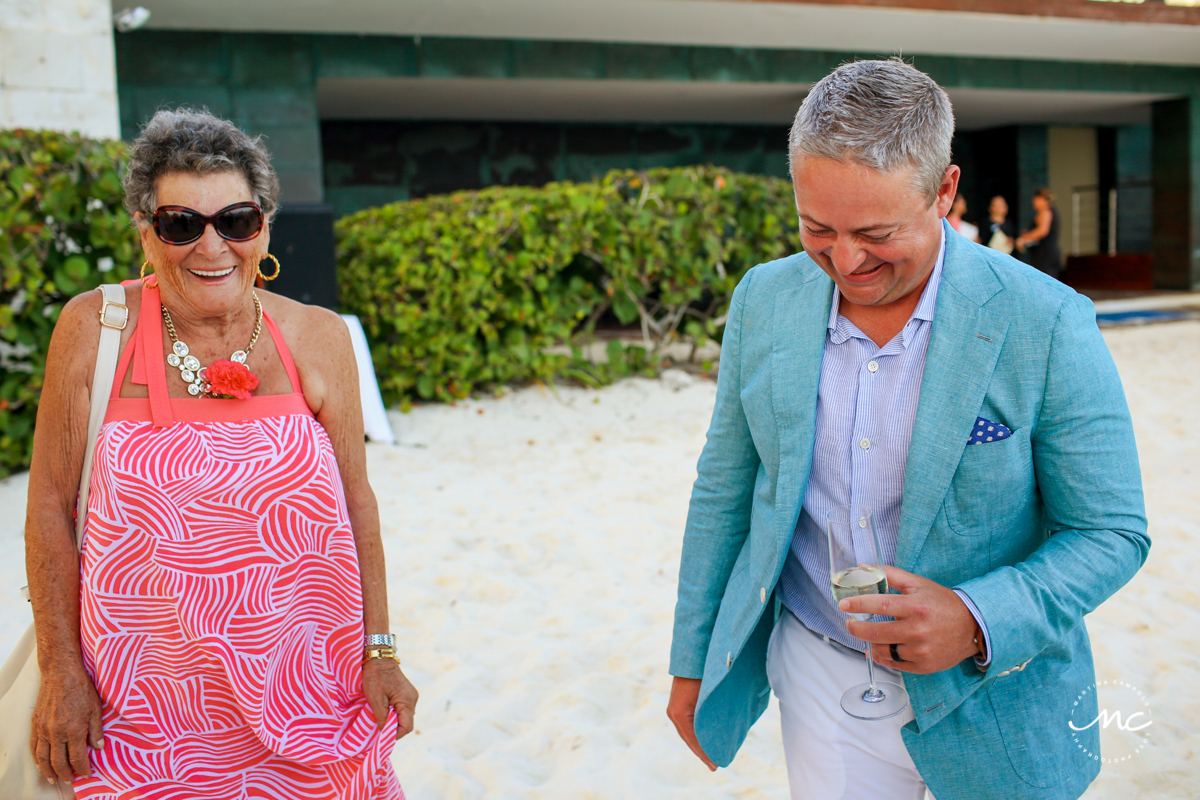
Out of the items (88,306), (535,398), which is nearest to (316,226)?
(535,398)

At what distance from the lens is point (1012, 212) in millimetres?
18297

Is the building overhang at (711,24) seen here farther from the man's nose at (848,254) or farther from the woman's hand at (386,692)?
the man's nose at (848,254)

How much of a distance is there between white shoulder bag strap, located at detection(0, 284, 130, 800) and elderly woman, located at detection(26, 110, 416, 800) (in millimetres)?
20

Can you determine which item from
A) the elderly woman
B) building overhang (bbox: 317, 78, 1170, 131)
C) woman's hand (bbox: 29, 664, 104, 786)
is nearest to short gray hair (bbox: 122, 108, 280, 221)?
the elderly woman

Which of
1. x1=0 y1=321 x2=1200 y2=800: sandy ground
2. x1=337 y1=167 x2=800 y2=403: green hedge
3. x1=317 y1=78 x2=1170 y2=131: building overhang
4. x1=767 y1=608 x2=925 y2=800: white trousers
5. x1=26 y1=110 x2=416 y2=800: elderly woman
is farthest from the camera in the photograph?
x1=317 y1=78 x2=1170 y2=131: building overhang

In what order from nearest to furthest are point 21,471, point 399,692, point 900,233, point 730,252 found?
point 900,233, point 399,692, point 21,471, point 730,252

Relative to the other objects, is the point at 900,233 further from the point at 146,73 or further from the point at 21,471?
the point at 146,73

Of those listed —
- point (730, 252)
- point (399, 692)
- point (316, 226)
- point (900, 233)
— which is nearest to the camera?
point (900, 233)

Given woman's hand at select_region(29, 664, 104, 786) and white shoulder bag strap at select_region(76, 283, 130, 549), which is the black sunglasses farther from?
woman's hand at select_region(29, 664, 104, 786)

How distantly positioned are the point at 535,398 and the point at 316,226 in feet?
7.52

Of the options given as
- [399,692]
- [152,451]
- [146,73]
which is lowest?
[399,692]

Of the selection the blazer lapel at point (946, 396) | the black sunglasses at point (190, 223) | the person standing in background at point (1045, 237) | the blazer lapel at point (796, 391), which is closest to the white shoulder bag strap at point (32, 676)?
the black sunglasses at point (190, 223)

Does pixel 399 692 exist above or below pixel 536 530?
above

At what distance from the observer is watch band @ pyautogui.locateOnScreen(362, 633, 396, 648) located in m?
1.91
